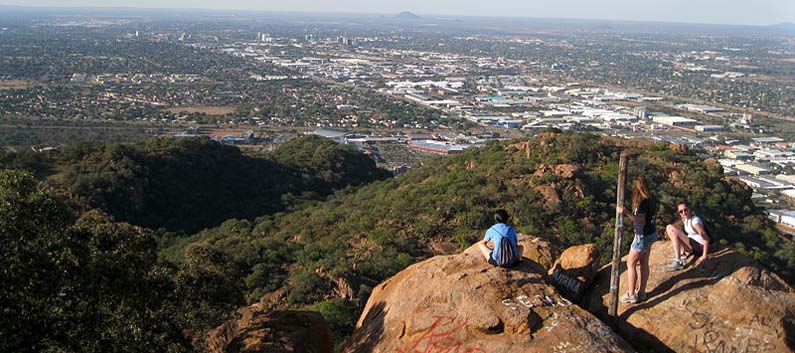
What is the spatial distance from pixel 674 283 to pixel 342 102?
257 ft

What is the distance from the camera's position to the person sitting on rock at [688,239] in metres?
7.59

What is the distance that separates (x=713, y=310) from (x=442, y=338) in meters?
2.89

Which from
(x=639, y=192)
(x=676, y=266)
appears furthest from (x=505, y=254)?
(x=676, y=266)

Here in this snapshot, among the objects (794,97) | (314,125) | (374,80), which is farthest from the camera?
(374,80)

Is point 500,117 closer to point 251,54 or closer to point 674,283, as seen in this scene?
point 674,283

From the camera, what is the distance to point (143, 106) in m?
75.3

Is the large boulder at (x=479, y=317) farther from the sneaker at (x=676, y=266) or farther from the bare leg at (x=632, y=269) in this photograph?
the sneaker at (x=676, y=266)

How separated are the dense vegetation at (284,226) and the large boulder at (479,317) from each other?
222 cm

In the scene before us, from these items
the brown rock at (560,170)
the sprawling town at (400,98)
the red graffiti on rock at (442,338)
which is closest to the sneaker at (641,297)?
the red graffiti on rock at (442,338)

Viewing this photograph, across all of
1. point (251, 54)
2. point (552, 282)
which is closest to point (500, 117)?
point (552, 282)

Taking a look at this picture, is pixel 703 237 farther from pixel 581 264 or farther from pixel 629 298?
pixel 581 264

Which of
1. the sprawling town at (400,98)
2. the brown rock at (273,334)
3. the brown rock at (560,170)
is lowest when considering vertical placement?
the sprawling town at (400,98)

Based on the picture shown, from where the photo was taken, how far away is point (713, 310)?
7000 millimetres

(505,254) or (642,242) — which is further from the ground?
(642,242)
